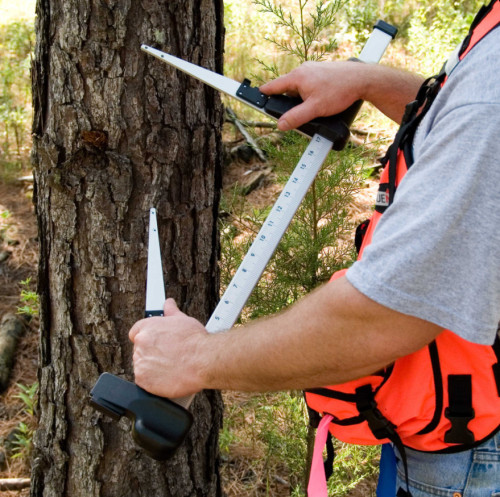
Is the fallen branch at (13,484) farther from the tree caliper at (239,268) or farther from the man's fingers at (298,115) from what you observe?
the man's fingers at (298,115)

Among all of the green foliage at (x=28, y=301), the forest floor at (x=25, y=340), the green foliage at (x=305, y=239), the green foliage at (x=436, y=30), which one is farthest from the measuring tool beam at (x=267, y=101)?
the green foliage at (x=436, y=30)

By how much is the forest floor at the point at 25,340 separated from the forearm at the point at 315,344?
6.22 feet

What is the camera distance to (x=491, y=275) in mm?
1062

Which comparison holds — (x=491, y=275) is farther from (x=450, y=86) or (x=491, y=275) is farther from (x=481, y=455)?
(x=481, y=455)

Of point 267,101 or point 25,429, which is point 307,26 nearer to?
point 267,101

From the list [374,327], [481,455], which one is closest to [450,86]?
[374,327]

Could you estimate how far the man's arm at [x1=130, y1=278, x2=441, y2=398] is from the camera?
117 centimetres

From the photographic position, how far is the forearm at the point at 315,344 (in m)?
1.16

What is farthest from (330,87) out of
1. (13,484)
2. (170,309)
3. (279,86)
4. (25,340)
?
(25,340)

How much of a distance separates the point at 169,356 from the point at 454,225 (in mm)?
765

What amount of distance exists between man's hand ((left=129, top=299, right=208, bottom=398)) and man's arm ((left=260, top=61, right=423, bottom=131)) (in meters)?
0.68

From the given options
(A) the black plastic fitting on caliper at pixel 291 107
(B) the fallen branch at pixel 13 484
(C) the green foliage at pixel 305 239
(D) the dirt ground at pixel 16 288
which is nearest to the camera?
(A) the black plastic fitting on caliper at pixel 291 107

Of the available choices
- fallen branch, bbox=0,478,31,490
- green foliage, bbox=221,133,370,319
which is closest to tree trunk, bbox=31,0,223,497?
green foliage, bbox=221,133,370,319

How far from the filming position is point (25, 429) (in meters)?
3.45
